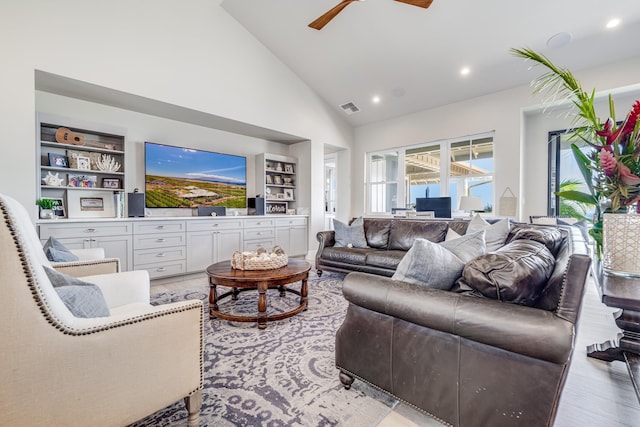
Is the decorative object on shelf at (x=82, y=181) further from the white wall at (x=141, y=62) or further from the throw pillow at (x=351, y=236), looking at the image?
the throw pillow at (x=351, y=236)

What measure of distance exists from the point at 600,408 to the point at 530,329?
102 centimetres

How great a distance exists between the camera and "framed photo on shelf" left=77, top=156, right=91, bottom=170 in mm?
3580

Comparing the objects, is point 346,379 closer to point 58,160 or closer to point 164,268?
point 164,268

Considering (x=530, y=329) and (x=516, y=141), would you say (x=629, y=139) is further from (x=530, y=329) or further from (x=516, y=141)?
(x=516, y=141)

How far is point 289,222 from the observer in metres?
5.56

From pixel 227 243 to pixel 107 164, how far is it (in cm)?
195

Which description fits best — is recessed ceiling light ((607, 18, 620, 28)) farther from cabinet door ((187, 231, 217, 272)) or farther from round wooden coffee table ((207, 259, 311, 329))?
cabinet door ((187, 231, 217, 272))

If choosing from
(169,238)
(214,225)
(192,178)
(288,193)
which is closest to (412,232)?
(214,225)

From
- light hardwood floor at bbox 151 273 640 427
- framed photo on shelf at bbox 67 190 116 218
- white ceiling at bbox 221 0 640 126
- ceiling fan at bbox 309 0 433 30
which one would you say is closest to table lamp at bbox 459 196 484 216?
white ceiling at bbox 221 0 640 126

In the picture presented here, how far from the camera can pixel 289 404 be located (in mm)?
1453

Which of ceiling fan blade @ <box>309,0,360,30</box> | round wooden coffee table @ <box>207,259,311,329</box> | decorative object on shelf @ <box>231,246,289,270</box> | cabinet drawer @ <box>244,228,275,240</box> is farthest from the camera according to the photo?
cabinet drawer @ <box>244,228,275,240</box>

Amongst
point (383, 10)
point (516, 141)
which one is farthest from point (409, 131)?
point (383, 10)

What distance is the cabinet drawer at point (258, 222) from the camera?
490 centimetres

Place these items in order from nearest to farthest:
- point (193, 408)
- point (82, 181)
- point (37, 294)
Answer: point (37, 294) → point (193, 408) → point (82, 181)
